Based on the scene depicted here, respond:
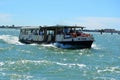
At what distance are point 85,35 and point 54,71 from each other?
78.7 feet

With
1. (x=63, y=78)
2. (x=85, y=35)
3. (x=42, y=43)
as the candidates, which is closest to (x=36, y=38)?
(x=42, y=43)

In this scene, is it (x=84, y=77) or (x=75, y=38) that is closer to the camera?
(x=84, y=77)

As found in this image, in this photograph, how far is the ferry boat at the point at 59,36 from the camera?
176 ft

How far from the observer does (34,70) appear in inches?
1224

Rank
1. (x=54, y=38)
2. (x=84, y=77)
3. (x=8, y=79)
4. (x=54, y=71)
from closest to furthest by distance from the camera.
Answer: (x=8, y=79), (x=84, y=77), (x=54, y=71), (x=54, y=38)

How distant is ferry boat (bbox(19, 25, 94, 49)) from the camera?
53.8 meters

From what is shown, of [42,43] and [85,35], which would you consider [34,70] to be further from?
[42,43]

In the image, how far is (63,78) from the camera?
2788 centimetres

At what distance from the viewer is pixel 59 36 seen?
56250 mm

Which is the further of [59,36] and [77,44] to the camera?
[59,36]

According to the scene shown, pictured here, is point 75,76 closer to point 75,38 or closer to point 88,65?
point 88,65

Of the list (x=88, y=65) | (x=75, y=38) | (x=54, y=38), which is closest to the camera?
(x=88, y=65)

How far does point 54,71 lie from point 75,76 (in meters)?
2.42

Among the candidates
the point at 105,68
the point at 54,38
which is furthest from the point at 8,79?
the point at 54,38
